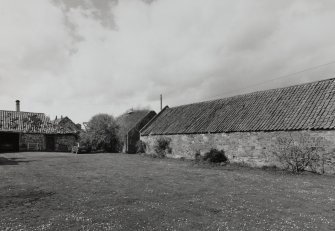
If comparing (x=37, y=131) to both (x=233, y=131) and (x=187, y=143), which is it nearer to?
(x=187, y=143)

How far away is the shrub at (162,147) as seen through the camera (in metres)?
30.2

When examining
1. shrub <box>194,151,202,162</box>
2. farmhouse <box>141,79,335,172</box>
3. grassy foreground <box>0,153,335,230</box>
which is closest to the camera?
grassy foreground <box>0,153,335,230</box>

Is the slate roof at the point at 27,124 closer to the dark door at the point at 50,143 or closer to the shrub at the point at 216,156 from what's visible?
the dark door at the point at 50,143

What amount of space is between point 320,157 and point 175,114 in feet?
67.4

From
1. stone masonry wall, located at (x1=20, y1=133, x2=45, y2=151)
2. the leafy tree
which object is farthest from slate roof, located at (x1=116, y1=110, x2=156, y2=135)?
stone masonry wall, located at (x1=20, y1=133, x2=45, y2=151)

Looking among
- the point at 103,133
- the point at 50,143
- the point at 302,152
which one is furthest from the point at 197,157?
the point at 50,143

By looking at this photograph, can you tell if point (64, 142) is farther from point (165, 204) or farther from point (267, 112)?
point (165, 204)

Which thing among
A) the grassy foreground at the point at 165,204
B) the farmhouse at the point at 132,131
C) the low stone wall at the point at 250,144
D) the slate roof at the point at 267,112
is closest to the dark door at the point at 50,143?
the farmhouse at the point at 132,131

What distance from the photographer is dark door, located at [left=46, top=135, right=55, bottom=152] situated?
145 ft

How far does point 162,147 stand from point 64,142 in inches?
862

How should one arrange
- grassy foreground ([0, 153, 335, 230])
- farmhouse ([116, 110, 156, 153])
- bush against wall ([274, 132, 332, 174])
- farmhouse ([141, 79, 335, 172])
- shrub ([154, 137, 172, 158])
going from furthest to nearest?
farmhouse ([116, 110, 156, 153]), shrub ([154, 137, 172, 158]), farmhouse ([141, 79, 335, 172]), bush against wall ([274, 132, 332, 174]), grassy foreground ([0, 153, 335, 230])

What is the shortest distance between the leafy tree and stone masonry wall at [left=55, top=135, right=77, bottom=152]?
517cm

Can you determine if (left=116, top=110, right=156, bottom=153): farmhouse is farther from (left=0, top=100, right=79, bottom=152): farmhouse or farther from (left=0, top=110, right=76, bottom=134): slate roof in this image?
(left=0, top=110, right=76, bottom=134): slate roof

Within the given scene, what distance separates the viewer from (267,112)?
21531 mm
